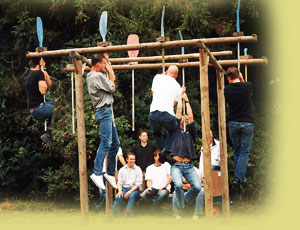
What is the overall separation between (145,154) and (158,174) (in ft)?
2.03

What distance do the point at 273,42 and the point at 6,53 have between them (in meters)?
7.08

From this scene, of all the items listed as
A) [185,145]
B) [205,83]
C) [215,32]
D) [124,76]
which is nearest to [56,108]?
[124,76]

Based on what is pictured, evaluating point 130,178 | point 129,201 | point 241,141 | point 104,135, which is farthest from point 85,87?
point 241,141

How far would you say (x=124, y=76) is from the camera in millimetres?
13469

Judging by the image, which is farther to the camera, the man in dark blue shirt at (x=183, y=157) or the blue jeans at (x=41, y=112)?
the blue jeans at (x=41, y=112)

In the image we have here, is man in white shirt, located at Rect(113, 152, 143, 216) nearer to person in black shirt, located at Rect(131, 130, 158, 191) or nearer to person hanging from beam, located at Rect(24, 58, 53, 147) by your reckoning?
person in black shirt, located at Rect(131, 130, 158, 191)

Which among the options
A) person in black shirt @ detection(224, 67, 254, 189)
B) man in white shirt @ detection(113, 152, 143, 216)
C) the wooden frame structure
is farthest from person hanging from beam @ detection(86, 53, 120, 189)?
man in white shirt @ detection(113, 152, 143, 216)

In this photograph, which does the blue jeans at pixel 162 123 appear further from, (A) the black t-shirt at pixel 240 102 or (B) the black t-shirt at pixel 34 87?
(B) the black t-shirt at pixel 34 87

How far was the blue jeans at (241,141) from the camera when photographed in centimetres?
845

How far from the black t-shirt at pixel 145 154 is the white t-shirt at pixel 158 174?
0.35 metres

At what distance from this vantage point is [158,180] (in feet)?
33.9

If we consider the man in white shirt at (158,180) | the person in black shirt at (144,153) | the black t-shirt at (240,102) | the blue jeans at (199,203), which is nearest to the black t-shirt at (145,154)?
the person in black shirt at (144,153)

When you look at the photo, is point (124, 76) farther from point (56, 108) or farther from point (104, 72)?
point (104, 72)

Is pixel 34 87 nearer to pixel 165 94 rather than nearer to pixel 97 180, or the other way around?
pixel 97 180
